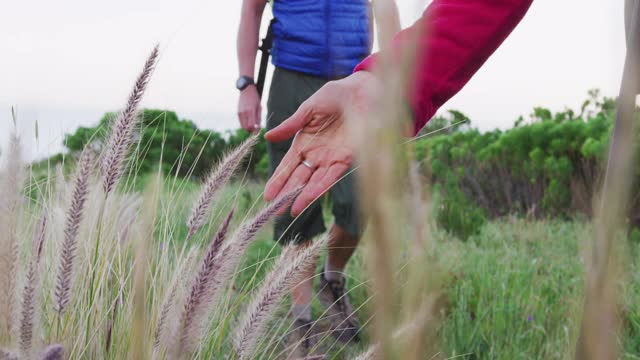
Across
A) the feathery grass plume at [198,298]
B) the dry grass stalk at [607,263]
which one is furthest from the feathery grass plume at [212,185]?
the dry grass stalk at [607,263]

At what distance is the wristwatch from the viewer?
3.39 m

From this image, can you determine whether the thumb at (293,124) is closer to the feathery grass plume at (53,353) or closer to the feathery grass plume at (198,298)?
the feathery grass plume at (198,298)

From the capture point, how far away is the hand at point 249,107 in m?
3.38

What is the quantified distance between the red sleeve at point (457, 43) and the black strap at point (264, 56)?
1.91 meters

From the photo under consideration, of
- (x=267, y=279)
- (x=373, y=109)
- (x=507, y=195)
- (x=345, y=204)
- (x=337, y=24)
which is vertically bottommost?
(x=507, y=195)

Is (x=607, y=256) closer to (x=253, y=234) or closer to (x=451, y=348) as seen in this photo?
(x=253, y=234)

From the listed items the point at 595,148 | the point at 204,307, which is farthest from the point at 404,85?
the point at 595,148

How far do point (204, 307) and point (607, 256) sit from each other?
0.65 metres

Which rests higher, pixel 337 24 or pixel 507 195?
pixel 337 24

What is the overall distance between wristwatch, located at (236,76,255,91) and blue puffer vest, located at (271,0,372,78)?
0.28 meters

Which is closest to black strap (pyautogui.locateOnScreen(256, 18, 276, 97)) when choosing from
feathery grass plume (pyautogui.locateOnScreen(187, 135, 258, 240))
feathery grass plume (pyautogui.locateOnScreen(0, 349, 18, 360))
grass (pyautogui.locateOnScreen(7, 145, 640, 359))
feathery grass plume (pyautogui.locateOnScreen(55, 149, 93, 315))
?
grass (pyautogui.locateOnScreen(7, 145, 640, 359))

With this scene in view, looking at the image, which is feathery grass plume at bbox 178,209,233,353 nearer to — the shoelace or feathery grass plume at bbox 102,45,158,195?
feathery grass plume at bbox 102,45,158,195

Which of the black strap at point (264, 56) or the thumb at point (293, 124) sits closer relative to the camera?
the thumb at point (293, 124)

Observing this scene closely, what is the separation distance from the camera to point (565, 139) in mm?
5965
